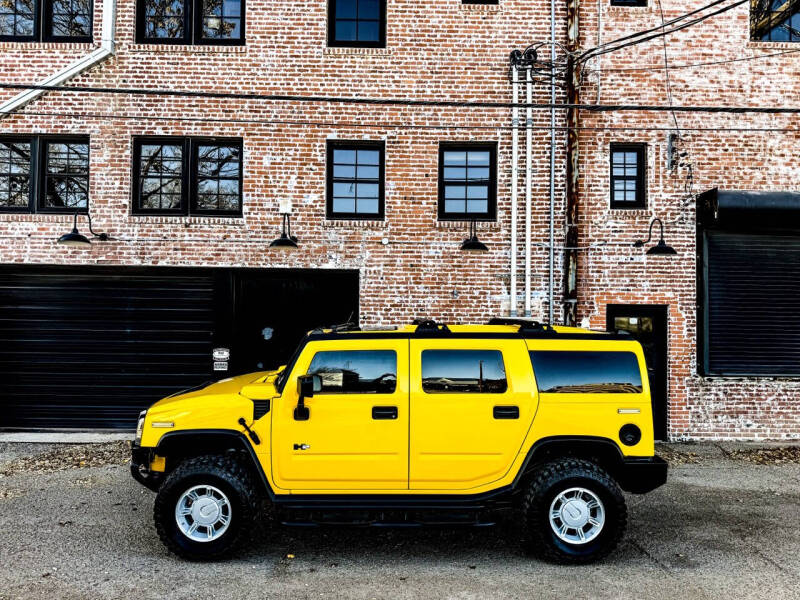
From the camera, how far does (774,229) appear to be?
9.42 m

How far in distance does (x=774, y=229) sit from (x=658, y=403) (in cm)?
355

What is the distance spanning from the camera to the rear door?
15.8 ft

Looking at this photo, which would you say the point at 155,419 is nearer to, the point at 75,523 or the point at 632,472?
the point at 75,523

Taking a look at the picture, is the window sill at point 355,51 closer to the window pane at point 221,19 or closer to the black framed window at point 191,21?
A: the black framed window at point 191,21

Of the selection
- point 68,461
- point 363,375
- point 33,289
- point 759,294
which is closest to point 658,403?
point 759,294

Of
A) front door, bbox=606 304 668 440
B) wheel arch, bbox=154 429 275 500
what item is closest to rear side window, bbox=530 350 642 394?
wheel arch, bbox=154 429 275 500

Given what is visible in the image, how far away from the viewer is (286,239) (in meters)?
8.92

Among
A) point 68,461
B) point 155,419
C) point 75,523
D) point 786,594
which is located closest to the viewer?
point 786,594

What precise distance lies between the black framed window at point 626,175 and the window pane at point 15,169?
1026 cm

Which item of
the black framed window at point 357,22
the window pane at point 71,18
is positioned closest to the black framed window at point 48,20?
the window pane at point 71,18

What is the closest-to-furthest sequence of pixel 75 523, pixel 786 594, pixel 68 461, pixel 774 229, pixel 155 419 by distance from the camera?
pixel 786 594 < pixel 155 419 < pixel 75 523 < pixel 68 461 < pixel 774 229

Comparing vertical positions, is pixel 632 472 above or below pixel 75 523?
above

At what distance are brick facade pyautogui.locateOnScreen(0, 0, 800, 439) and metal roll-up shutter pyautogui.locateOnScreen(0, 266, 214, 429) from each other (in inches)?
16.9

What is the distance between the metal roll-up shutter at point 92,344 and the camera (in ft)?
31.1
